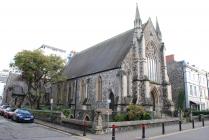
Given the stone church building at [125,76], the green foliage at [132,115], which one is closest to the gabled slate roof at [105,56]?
the stone church building at [125,76]

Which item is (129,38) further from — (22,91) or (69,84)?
(22,91)

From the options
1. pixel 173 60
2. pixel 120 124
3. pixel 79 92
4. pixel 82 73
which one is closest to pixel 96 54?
pixel 82 73

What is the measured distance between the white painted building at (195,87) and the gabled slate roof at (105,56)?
15.2m

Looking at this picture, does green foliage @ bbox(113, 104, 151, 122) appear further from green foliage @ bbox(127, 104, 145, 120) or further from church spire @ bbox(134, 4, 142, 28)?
church spire @ bbox(134, 4, 142, 28)

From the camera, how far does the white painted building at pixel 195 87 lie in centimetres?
4066

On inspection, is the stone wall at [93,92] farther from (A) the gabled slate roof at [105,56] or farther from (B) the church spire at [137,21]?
(B) the church spire at [137,21]

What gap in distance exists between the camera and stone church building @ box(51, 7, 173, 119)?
27.6 m

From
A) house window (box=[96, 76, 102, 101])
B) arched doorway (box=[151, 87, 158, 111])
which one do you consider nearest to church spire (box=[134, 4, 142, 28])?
house window (box=[96, 76, 102, 101])

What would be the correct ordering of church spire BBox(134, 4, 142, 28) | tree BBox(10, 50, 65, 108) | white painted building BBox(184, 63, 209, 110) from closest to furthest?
church spire BBox(134, 4, 142, 28)
tree BBox(10, 50, 65, 108)
white painted building BBox(184, 63, 209, 110)

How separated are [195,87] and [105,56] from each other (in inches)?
836

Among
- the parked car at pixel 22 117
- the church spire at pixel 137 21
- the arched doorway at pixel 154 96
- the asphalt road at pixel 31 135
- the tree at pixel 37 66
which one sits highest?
the church spire at pixel 137 21

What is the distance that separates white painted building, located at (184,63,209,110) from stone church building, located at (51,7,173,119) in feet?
32.4

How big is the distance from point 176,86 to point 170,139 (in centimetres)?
3079

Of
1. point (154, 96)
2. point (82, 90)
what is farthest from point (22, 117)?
point (154, 96)
